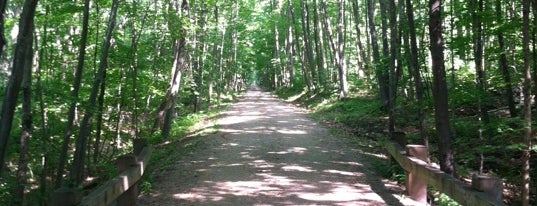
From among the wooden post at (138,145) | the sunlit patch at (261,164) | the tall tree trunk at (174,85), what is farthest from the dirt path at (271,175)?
the tall tree trunk at (174,85)

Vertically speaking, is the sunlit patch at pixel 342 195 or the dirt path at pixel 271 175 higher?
the dirt path at pixel 271 175

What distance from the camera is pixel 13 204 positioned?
324 inches

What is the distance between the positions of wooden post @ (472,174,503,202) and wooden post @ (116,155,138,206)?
14.2 feet

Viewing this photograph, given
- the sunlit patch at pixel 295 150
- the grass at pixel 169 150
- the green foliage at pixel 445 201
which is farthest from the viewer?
the sunlit patch at pixel 295 150

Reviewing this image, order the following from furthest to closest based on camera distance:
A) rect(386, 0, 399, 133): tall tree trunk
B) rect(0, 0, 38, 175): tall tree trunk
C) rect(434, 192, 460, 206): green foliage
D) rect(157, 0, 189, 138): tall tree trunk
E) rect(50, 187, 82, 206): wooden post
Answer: rect(157, 0, 189, 138): tall tree trunk < rect(386, 0, 399, 133): tall tree trunk < rect(434, 192, 460, 206): green foliage < rect(0, 0, 38, 175): tall tree trunk < rect(50, 187, 82, 206): wooden post

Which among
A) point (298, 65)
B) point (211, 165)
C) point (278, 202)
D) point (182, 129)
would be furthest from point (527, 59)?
point (298, 65)

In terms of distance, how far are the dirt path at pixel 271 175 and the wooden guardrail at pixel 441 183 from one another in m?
0.40

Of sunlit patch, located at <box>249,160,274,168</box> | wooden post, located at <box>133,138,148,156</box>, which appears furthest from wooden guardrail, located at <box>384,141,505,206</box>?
wooden post, located at <box>133,138,148,156</box>

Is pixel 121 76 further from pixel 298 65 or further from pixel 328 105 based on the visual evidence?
pixel 298 65

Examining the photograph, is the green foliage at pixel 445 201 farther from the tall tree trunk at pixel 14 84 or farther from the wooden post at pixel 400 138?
the tall tree trunk at pixel 14 84

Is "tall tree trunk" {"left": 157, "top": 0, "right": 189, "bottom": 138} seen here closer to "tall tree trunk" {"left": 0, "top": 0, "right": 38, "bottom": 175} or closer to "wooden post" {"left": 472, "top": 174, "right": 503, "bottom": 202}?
"tall tree trunk" {"left": 0, "top": 0, "right": 38, "bottom": 175}

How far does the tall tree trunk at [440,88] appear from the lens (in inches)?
267

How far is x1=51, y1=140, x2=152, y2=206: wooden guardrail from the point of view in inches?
157

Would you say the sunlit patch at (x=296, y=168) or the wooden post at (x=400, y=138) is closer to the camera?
the wooden post at (x=400, y=138)
